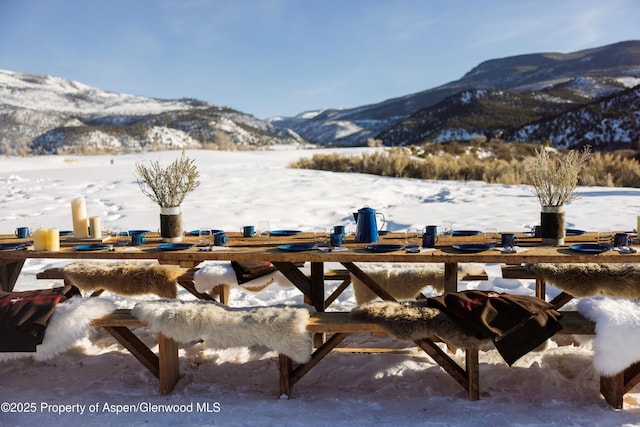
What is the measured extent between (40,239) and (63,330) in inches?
27.9

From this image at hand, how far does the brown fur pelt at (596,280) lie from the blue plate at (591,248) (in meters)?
0.52

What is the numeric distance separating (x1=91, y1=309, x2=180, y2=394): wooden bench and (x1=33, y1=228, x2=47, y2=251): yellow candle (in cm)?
67

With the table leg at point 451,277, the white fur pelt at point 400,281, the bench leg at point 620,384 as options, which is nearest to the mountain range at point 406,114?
the white fur pelt at point 400,281

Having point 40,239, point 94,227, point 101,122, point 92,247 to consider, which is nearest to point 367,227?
point 92,247

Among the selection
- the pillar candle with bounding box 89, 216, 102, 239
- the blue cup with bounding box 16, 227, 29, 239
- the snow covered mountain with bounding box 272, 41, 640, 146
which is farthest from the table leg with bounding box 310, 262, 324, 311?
the snow covered mountain with bounding box 272, 41, 640, 146

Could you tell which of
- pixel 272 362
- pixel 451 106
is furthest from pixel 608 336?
pixel 451 106

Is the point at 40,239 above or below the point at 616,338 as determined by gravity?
above

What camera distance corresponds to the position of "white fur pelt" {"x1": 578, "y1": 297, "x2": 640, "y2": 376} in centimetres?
259

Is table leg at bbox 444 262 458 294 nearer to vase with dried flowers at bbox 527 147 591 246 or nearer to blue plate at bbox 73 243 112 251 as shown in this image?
vase with dried flowers at bbox 527 147 591 246

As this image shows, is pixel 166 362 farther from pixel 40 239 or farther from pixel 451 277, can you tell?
pixel 451 277

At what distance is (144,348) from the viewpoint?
308 cm

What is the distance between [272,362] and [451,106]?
49467mm

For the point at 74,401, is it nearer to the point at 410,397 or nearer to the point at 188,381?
the point at 188,381

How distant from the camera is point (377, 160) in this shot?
15.0 metres
